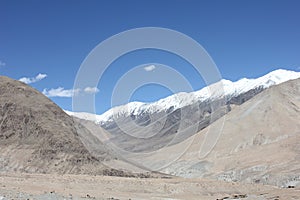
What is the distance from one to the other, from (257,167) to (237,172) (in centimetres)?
492

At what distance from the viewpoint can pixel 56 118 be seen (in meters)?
99.6

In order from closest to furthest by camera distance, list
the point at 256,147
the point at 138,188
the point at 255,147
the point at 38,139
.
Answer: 1. the point at 138,188
2. the point at 38,139
3. the point at 256,147
4. the point at 255,147

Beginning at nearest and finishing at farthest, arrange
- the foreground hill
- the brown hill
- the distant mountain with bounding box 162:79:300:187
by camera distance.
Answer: the foreground hill
the distant mountain with bounding box 162:79:300:187
the brown hill

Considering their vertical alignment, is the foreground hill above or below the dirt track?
above

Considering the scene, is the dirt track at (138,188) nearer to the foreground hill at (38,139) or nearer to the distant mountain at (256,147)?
the foreground hill at (38,139)

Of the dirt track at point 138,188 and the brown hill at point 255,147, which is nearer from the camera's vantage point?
the dirt track at point 138,188

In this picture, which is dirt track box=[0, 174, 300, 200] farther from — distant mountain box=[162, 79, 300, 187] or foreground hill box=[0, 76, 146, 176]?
distant mountain box=[162, 79, 300, 187]

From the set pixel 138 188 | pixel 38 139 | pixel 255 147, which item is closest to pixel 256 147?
pixel 255 147

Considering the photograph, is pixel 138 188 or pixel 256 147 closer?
pixel 138 188

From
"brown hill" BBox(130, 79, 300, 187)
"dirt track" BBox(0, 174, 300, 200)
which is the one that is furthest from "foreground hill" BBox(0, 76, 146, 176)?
"brown hill" BBox(130, 79, 300, 187)

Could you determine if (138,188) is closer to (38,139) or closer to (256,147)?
(38,139)

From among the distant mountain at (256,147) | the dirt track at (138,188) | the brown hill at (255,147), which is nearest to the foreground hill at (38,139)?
the dirt track at (138,188)

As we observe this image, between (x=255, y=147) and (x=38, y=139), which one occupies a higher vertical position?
(x=255, y=147)

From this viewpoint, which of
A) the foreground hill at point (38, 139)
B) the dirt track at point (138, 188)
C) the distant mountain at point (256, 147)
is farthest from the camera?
the distant mountain at point (256, 147)
